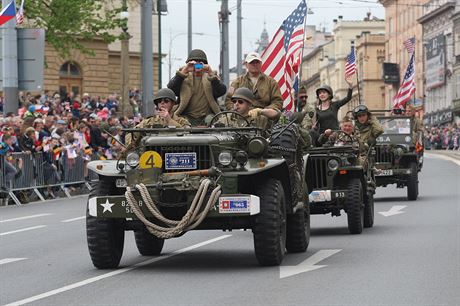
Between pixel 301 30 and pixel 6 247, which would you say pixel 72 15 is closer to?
pixel 301 30

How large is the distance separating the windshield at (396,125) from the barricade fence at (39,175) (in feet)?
24.3

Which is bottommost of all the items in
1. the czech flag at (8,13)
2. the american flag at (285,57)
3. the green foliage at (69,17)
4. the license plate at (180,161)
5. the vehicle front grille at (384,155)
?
the vehicle front grille at (384,155)

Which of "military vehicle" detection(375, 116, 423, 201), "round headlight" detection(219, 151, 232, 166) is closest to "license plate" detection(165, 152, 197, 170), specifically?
"round headlight" detection(219, 151, 232, 166)

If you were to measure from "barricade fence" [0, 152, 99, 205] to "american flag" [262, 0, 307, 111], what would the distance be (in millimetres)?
5197

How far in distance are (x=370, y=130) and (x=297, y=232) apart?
8.07 m

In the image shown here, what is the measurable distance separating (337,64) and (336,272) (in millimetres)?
163986

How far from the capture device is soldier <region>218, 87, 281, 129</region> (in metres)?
14.4

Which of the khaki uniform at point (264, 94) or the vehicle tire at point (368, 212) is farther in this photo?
the vehicle tire at point (368, 212)

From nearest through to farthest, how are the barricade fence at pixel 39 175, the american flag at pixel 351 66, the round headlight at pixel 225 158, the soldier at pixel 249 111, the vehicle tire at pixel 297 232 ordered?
the round headlight at pixel 225 158 < the soldier at pixel 249 111 < the vehicle tire at pixel 297 232 < the american flag at pixel 351 66 < the barricade fence at pixel 39 175

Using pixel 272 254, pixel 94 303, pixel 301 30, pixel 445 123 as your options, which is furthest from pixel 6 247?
pixel 445 123

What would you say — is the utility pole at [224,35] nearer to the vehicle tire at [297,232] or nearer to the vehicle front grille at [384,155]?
the vehicle front grille at [384,155]

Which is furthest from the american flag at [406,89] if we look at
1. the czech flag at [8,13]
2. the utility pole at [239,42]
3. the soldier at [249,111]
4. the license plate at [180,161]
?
the license plate at [180,161]

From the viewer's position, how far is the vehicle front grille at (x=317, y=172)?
1872 centimetres

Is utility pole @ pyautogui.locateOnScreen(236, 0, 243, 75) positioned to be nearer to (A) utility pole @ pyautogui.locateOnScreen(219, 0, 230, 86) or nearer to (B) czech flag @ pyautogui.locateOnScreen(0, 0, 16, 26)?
(A) utility pole @ pyautogui.locateOnScreen(219, 0, 230, 86)
